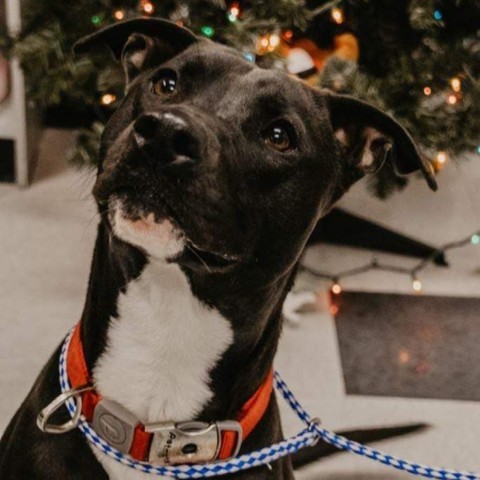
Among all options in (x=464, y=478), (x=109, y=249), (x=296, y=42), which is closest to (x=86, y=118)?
(x=296, y=42)

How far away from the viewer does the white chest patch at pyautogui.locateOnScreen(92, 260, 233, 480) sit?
1244 mm

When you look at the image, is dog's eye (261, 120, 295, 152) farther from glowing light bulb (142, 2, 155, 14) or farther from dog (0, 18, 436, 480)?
glowing light bulb (142, 2, 155, 14)

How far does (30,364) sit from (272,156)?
1223 millimetres

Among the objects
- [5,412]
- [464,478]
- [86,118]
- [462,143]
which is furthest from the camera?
[86,118]

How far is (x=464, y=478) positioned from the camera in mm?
1309

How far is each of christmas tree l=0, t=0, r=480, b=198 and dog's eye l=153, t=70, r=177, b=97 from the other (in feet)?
2.88

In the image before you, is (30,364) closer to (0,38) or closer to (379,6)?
(0,38)

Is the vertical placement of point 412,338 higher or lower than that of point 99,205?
lower

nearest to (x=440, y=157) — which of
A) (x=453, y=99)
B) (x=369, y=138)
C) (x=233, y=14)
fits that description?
(x=453, y=99)

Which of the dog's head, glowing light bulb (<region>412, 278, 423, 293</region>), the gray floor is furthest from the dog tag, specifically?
glowing light bulb (<region>412, 278, 423, 293</region>)

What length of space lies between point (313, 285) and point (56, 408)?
1484mm

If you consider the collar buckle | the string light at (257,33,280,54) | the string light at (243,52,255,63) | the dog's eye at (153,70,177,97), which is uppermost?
the dog's eye at (153,70,177,97)

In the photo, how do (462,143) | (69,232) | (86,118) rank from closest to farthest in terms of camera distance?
(462,143) → (69,232) → (86,118)

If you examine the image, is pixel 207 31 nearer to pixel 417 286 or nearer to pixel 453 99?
pixel 453 99
